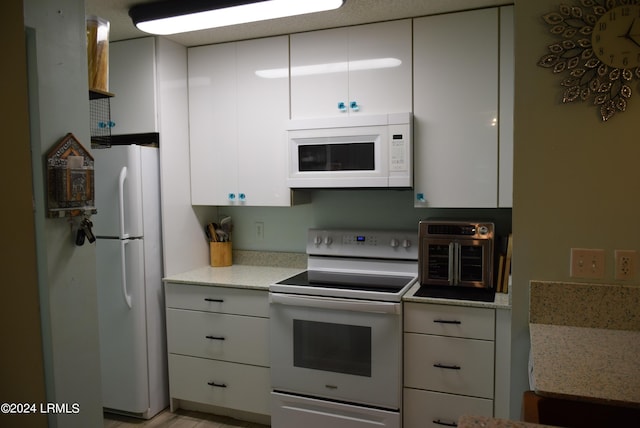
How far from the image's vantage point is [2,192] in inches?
62.2

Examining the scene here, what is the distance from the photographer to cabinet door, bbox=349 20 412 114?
2.67 meters

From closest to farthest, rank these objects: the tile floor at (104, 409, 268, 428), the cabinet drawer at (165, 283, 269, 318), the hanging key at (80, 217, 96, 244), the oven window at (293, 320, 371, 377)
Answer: the hanging key at (80, 217, 96, 244) → the oven window at (293, 320, 371, 377) → the cabinet drawer at (165, 283, 269, 318) → the tile floor at (104, 409, 268, 428)

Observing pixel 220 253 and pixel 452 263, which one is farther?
pixel 220 253

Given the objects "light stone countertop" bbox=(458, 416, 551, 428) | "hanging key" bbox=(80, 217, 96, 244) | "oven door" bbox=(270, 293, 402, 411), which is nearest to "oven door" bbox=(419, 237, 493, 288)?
"oven door" bbox=(270, 293, 402, 411)

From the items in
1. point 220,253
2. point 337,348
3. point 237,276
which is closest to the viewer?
point 337,348

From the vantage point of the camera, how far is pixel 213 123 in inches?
122

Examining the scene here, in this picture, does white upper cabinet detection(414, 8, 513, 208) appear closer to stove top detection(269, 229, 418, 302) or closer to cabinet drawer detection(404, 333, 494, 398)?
stove top detection(269, 229, 418, 302)

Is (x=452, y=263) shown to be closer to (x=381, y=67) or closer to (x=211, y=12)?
(x=381, y=67)

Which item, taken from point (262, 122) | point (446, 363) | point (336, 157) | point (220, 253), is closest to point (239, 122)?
point (262, 122)

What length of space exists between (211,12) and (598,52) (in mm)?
1737

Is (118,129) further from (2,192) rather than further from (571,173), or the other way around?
(571,173)

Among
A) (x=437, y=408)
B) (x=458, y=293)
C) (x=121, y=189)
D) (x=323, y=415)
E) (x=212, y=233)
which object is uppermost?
(x=121, y=189)

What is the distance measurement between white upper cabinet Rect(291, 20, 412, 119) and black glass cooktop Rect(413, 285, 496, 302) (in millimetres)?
970

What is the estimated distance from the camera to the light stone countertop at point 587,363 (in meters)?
1.31
